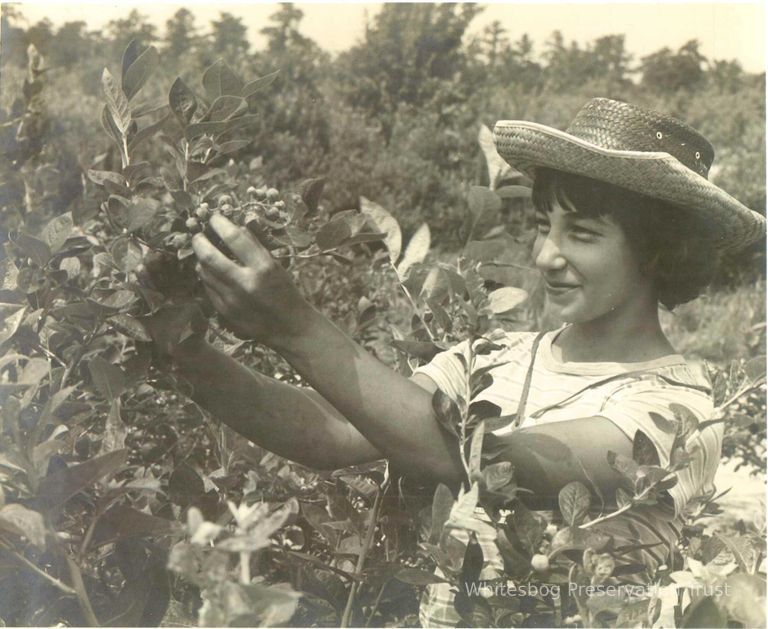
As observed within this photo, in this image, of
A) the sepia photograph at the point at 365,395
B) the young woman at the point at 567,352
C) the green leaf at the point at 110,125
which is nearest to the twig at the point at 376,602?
the sepia photograph at the point at 365,395

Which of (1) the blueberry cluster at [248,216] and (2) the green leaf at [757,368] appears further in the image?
(2) the green leaf at [757,368]

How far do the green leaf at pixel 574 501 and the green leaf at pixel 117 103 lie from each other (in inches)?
27.2

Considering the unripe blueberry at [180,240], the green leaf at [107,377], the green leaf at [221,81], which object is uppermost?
the green leaf at [221,81]

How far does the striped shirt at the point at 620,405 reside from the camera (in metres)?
1.10

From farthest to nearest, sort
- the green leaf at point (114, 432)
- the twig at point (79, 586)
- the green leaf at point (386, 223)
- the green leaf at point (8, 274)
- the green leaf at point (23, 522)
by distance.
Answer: the green leaf at point (386, 223) < the green leaf at point (8, 274) < the green leaf at point (114, 432) < the twig at point (79, 586) < the green leaf at point (23, 522)

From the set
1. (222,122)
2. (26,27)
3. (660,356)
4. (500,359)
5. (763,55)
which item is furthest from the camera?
(26,27)

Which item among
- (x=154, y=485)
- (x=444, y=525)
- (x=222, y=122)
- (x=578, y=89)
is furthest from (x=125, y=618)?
(x=578, y=89)

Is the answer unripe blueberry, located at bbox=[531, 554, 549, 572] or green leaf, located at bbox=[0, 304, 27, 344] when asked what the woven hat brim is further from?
green leaf, located at bbox=[0, 304, 27, 344]

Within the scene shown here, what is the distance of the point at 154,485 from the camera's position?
90 cm

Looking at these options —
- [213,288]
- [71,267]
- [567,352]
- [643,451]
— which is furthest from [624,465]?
[71,267]

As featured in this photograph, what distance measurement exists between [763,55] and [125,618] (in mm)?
1145

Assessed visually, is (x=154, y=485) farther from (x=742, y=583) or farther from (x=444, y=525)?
(x=742, y=583)

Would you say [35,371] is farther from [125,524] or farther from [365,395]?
[365,395]

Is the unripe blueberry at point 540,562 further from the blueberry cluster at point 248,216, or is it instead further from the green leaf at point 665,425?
the blueberry cluster at point 248,216
